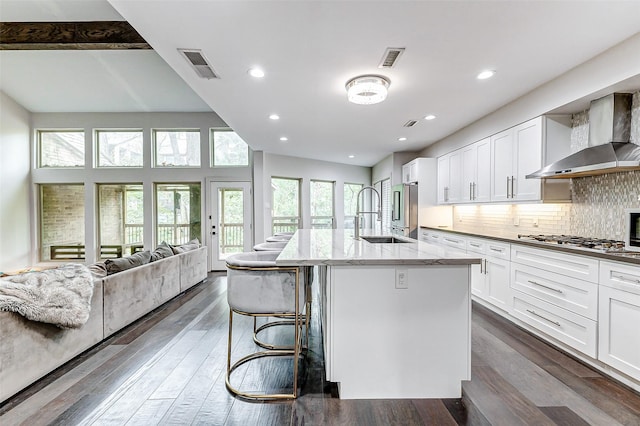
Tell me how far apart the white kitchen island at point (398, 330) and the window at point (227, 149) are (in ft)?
16.7

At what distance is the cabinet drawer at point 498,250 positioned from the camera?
319cm

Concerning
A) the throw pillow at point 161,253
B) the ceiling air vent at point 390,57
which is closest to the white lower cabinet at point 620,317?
the ceiling air vent at point 390,57

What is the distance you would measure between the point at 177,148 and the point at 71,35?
3.12 m

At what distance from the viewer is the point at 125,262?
3.19 metres

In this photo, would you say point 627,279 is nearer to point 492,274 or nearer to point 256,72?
point 492,274

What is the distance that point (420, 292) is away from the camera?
1.91 m

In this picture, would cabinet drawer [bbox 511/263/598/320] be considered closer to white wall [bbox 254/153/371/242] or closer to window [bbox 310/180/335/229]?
white wall [bbox 254/153/371/242]

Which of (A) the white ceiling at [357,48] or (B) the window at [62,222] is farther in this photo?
(B) the window at [62,222]

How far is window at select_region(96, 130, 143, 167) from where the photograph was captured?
648cm

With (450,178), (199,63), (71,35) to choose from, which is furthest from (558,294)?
(71,35)

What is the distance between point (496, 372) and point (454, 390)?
1.79ft

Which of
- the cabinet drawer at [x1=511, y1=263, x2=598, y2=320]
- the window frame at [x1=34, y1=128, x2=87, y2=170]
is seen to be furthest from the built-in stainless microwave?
the window frame at [x1=34, y1=128, x2=87, y2=170]

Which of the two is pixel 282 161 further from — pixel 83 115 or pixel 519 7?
pixel 519 7

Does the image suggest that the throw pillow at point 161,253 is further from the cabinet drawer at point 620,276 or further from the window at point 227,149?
the cabinet drawer at point 620,276
